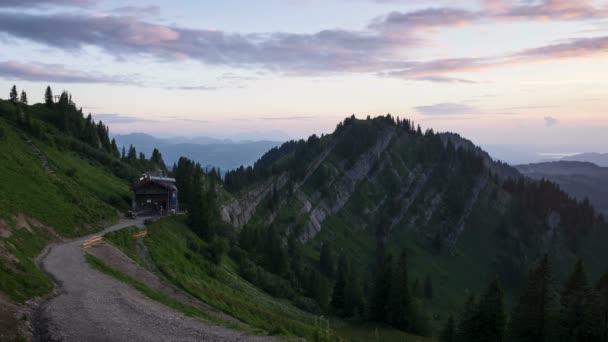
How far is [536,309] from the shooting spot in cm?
7712

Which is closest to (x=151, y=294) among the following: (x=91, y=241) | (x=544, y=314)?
(x=91, y=241)

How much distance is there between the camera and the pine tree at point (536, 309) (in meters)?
76.5

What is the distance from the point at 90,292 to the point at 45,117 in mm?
122775

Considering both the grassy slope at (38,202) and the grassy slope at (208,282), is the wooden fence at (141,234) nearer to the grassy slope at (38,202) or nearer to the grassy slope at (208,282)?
the grassy slope at (208,282)

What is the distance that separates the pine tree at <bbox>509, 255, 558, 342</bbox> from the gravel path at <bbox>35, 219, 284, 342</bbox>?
6355cm

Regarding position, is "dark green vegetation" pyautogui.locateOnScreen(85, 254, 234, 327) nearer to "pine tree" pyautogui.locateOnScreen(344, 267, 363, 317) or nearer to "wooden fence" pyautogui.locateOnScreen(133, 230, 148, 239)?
"wooden fence" pyautogui.locateOnScreen(133, 230, 148, 239)

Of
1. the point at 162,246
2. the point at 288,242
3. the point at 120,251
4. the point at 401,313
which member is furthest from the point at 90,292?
the point at 288,242

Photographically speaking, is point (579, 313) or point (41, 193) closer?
point (41, 193)

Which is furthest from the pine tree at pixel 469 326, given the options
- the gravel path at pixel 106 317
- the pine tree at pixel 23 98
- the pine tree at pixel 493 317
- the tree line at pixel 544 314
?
the pine tree at pixel 23 98

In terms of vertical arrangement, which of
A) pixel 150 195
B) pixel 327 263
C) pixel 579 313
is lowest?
pixel 327 263

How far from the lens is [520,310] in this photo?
78688mm

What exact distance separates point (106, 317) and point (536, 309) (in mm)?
72583

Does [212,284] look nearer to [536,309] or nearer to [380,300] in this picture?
[380,300]

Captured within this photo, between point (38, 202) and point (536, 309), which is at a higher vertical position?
point (38, 202)
